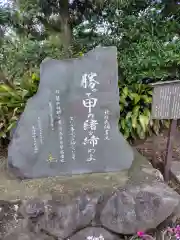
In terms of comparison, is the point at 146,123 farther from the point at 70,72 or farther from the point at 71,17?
the point at 71,17

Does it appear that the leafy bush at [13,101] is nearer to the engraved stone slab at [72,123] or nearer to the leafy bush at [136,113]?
the engraved stone slab at [72,123]

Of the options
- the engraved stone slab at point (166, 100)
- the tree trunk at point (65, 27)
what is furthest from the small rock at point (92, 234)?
the tree trunk at point (65, 27)

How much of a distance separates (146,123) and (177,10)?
6.37 feet

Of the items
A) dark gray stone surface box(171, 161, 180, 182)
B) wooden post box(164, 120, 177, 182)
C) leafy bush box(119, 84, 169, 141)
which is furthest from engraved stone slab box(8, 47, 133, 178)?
leafy bush box(119, 84, 169, 141)

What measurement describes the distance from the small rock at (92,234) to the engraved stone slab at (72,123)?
66 centimetres

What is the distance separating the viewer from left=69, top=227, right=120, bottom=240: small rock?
8.55ft

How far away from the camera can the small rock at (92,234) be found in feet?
8.55

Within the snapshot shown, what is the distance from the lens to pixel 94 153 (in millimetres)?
3082

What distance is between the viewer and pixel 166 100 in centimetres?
313

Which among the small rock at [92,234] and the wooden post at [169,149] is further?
the wooden post at [169,149]

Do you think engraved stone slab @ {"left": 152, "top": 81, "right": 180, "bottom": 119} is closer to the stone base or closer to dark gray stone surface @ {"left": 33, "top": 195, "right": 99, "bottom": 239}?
the stone base

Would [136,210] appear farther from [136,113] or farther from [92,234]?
[136,113]

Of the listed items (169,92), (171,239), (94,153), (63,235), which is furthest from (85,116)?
(171,239)

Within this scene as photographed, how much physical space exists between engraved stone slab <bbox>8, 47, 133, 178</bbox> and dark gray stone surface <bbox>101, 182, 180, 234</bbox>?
1.65 feet
